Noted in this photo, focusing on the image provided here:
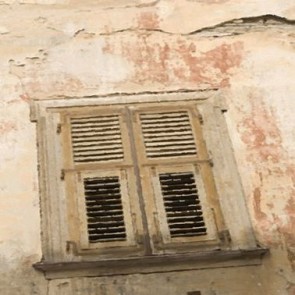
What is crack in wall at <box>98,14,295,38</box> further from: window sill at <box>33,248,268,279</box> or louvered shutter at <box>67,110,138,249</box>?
window sill at <box>33,248,268,279</box>

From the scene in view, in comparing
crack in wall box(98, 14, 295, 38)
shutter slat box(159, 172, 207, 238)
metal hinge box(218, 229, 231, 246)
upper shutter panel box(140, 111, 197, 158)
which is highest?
crack in wall box(98, 14, 295, 38)

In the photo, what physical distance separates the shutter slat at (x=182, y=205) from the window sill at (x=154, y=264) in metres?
0.23

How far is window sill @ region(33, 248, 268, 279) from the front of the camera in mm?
5109

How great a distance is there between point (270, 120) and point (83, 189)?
1601 millimetres

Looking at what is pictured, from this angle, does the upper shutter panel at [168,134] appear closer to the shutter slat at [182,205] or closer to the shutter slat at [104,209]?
the shutter slat at [182,205]

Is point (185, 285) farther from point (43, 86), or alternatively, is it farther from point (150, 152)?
point (43, 86)

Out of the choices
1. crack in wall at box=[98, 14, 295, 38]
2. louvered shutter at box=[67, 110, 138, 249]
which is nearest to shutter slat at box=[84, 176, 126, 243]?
louvered shutter at box=[67, 110, 138, 249]

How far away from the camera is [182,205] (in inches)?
218

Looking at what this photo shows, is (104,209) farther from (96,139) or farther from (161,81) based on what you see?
(161,81)

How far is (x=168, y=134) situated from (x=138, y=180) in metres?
0.51

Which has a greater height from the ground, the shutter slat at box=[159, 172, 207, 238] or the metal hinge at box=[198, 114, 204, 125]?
the metal hinge at box=[198, 114, 204, 125]

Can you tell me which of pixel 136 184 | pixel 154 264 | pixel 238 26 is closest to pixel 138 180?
pixel 136 184

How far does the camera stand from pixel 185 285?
16.8 feet

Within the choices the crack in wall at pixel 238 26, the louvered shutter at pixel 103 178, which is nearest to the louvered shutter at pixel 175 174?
the louvered shutter at pixel 103 178
